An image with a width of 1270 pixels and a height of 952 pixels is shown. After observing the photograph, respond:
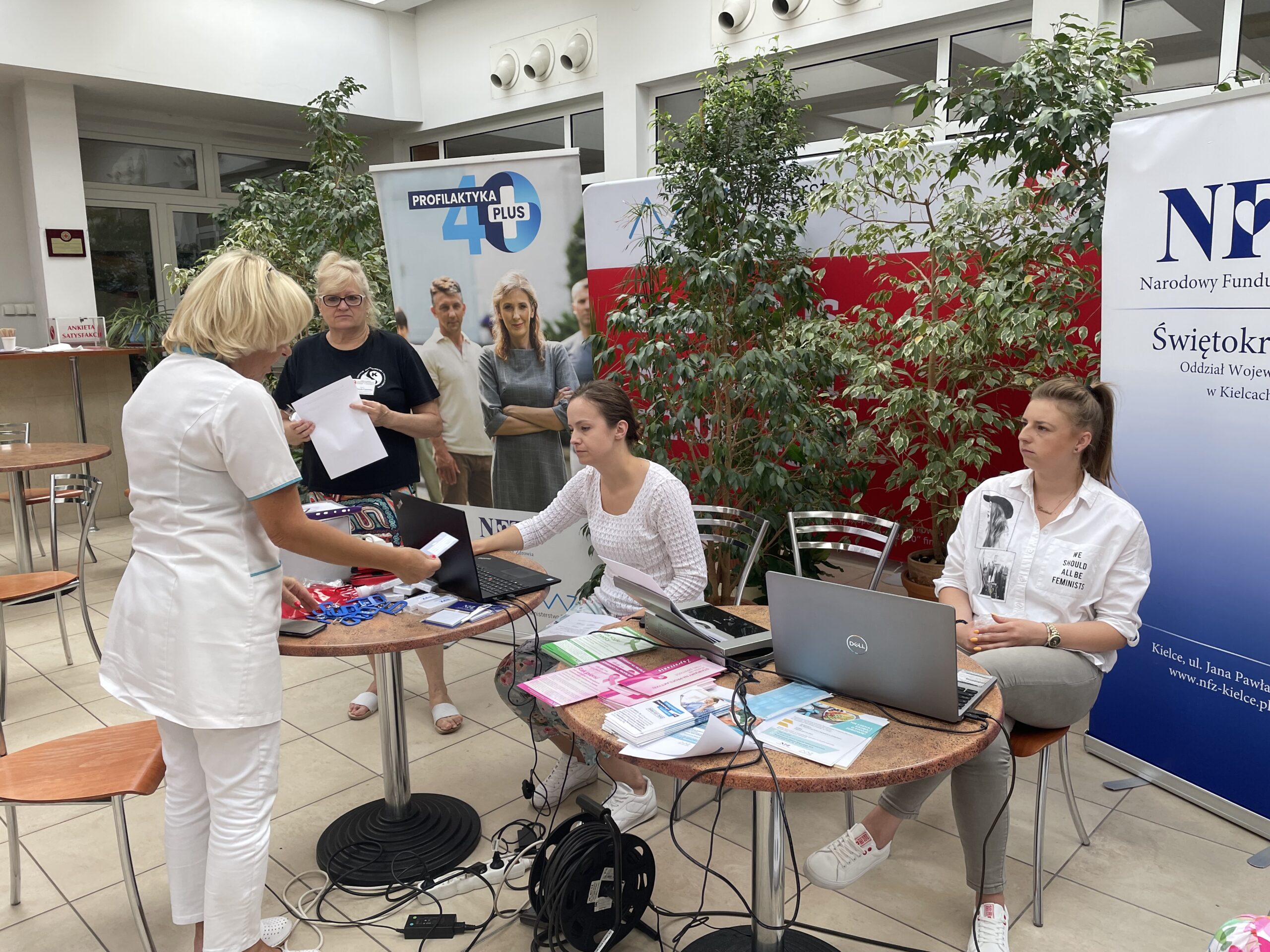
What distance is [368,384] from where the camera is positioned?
3104 millimetres

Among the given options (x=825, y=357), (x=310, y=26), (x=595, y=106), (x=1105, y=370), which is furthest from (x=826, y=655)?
(x=310, y=26)

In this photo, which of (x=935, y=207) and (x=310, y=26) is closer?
(x=935, y=207)

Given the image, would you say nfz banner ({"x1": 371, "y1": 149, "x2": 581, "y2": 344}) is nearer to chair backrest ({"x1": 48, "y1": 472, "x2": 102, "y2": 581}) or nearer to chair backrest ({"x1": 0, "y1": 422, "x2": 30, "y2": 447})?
chair backrest ({"x1": 48, "y1": 472, "x2": 102, "y2": 581})

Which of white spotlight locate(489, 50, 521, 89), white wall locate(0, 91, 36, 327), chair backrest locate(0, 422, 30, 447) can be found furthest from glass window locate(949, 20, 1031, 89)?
white wall locate(0, 91, 36, 327)

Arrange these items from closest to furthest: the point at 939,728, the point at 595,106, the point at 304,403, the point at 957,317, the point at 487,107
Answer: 1. the point at 939,728
2. the point at 304,403
3. the point at 957,317
4. the point at 595,106
5. the point at 487,107

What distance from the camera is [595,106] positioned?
7.54m

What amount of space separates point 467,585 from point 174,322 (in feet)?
2.99

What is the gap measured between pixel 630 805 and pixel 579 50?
A: 6.48 meters

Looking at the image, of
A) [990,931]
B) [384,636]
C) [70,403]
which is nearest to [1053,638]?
[990,931]

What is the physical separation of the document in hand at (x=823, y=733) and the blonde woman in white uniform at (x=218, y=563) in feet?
3.23

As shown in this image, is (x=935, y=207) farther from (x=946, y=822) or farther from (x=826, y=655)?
(x=826, y=655)

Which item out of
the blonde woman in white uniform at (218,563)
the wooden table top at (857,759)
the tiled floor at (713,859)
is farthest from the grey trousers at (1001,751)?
the blonde woman in white uniform at (218,563)

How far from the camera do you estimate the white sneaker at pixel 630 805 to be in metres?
2.55

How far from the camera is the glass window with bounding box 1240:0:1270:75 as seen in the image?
4375 millimetres
